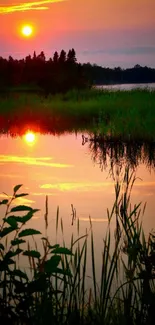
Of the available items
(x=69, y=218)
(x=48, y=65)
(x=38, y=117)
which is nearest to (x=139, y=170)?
(x=69, y=218)

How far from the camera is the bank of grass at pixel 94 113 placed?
1328 cm

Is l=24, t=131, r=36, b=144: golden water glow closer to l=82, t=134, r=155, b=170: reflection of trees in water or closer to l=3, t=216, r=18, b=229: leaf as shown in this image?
l=82, t=134, r=155, b=170: reflection of trees in water

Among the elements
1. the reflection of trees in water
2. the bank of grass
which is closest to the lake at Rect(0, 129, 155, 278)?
the reflection of trees in water

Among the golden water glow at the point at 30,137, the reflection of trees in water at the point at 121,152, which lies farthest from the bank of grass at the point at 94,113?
the golden water glow at the point at 30,137

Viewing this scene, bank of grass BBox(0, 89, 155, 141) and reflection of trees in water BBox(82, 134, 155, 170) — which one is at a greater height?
bank of grass BBox(0, 89, 155, 141)

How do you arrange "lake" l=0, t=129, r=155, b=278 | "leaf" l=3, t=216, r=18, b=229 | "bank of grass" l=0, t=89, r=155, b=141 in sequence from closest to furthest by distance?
"leaf" l=3, t=216, r=18, b=229
"lake" l=0, t=129, r=155, b=278
"bank of grass" l=0, t=89, r=155, b=141

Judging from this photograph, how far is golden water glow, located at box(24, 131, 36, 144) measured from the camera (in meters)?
15.0

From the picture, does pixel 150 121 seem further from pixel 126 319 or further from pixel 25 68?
pixel 25 68

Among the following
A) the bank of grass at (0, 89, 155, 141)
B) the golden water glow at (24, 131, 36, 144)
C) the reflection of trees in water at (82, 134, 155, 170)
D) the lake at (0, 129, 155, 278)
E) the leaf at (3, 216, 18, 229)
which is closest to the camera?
the leaf at (3, 216, 18, 229)

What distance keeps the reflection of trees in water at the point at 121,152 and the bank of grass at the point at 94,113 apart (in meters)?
0.27

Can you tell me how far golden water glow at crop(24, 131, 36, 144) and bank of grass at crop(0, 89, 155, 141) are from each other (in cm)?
117

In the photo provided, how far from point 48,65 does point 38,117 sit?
25.2m

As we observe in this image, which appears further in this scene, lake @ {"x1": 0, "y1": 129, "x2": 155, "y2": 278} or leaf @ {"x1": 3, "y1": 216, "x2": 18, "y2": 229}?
lake @ {"x1": 0, "y1": 129, "x2": 155, "y2": 278}

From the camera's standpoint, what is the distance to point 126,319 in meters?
3.08
